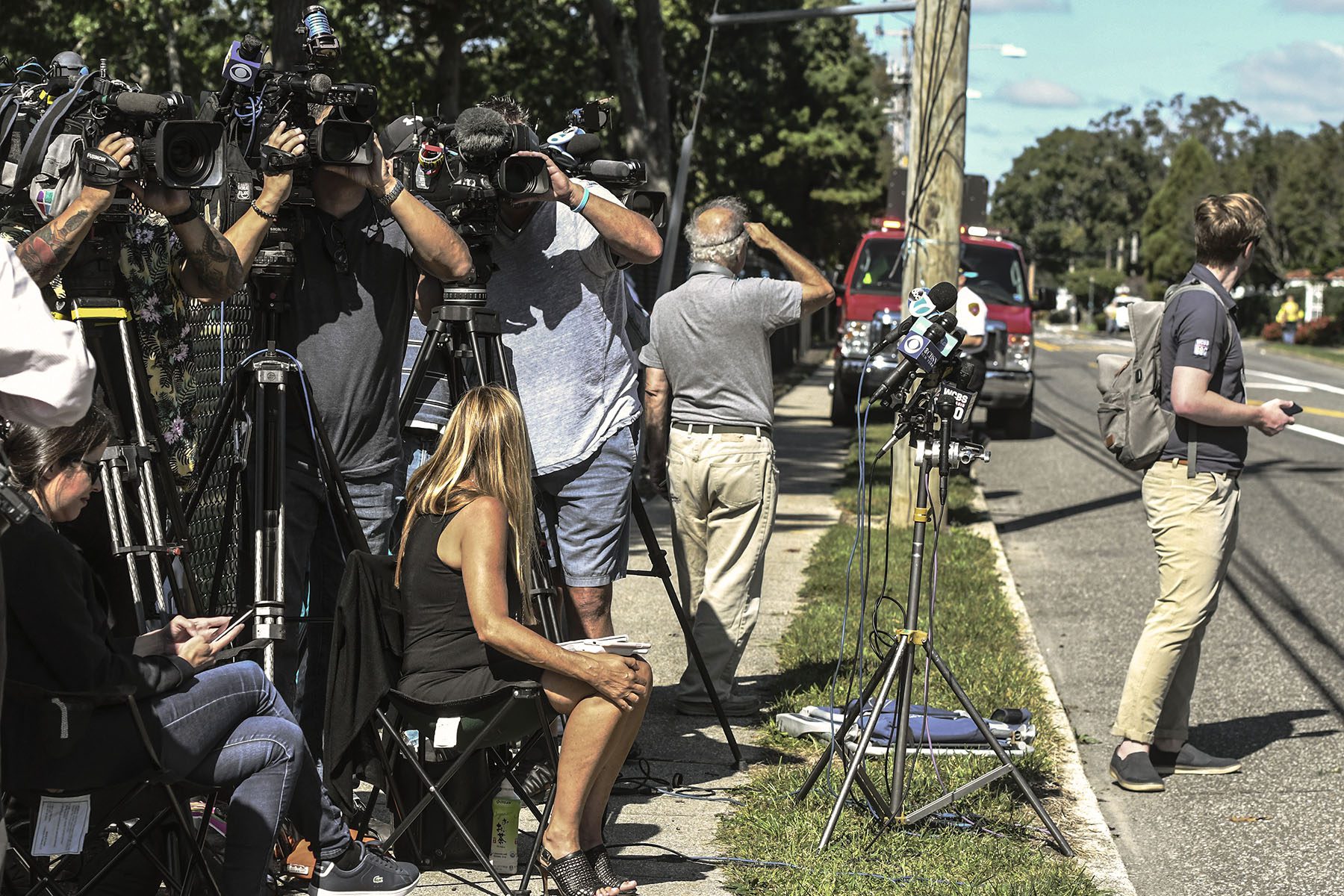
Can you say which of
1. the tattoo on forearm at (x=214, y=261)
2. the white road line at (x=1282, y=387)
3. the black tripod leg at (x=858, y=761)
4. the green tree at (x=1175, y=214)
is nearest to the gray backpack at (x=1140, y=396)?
the black tripod leg at (x=858, y=761)

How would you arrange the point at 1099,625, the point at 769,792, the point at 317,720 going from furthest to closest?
the point at 1099,625 < the point at 769,792 < the point at 317,720

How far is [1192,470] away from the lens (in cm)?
565

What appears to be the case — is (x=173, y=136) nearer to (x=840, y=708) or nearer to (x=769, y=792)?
(x=769, y=792)

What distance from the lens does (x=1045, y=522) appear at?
41.2 ft

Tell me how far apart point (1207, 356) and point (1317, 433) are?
15.2 metres

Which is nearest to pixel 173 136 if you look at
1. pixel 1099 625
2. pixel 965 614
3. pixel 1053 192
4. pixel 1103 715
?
pixel 1103 715

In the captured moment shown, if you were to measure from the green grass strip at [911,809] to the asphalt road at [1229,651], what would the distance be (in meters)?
0.34

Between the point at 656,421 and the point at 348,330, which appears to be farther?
the point at 656,421

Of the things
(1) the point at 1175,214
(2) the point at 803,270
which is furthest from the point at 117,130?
(1) the point at 1175,214

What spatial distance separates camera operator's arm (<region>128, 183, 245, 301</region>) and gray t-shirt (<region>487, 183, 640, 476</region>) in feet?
3.38

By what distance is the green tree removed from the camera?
81.8m

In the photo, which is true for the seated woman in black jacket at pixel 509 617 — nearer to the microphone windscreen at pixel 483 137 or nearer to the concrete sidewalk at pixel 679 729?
the concrete sidewalk at pixel 679 729

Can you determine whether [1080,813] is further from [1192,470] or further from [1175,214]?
[1175,214]

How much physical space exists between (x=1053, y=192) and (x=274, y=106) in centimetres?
11985
